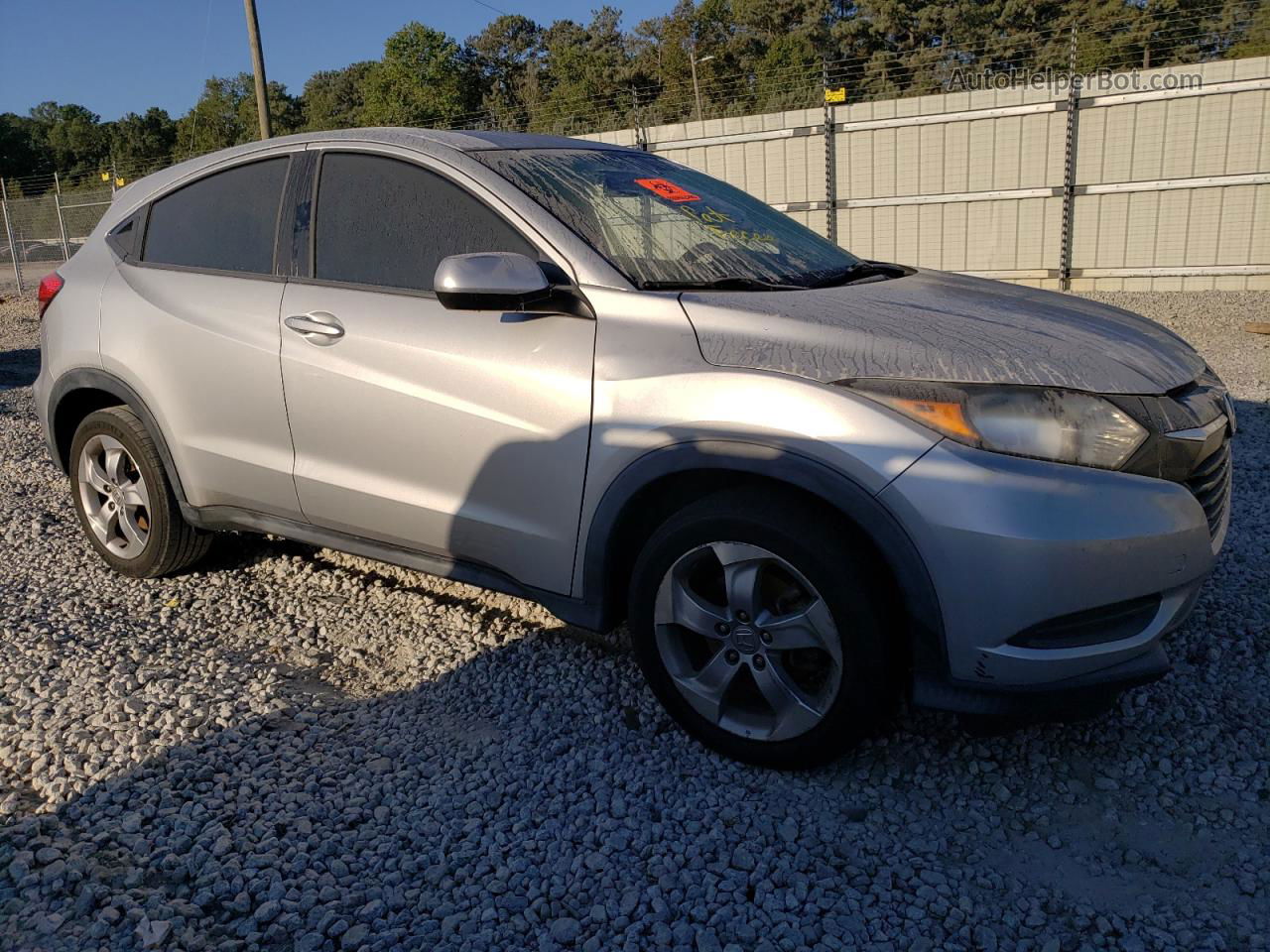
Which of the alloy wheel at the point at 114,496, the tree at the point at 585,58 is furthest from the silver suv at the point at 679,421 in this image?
the tree at the point at 585,58

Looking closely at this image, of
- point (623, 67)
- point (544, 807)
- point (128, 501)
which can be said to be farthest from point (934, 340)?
point (623, 67)

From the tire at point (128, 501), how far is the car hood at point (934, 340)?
2.41m

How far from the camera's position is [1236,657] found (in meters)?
3.21

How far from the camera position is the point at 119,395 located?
3.82m

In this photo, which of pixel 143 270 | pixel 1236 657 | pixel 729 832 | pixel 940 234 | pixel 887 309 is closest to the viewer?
pixel 729 832

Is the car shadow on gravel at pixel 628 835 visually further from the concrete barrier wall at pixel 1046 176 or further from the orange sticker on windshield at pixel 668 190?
the concrete barrier wall at pixel 1046 176

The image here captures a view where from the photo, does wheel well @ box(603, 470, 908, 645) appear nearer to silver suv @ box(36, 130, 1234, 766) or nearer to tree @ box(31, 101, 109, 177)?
silver suv @ box(36, 130, 1234, 766)

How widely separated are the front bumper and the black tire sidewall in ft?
9.56

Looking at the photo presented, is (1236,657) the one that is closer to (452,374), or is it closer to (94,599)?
(452,374)

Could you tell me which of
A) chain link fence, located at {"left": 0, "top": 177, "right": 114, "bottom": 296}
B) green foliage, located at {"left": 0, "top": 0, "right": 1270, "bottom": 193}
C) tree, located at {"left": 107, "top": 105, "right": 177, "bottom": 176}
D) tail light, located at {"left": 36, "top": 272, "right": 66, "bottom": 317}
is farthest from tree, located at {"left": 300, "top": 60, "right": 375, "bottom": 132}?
tail light, located at {"left": 36, "top": 272, "right": 66, "bottom": 317}

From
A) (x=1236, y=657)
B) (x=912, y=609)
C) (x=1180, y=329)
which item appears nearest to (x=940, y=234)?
(x=1180, y=329)

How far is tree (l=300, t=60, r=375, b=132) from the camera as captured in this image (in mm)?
83562

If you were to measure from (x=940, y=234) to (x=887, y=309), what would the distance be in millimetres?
12133

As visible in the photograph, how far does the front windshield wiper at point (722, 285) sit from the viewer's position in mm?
2804
